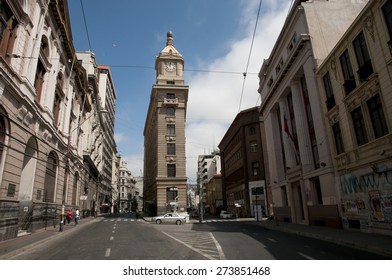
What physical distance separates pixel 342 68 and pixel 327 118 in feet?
14.1

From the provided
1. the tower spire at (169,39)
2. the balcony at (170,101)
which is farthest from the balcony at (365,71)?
the tower spire at (169,39)

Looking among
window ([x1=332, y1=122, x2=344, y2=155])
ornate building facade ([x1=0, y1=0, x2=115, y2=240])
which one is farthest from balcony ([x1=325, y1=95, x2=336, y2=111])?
ornate building facade ([x1=0, y1=0, x2=115, y2=240])

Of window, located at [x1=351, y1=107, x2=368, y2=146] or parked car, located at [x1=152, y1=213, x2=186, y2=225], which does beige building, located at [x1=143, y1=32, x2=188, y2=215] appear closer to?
parked car, located at [x1=152, y1=213, x2=186, y2=225]

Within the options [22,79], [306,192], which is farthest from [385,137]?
[22,79]

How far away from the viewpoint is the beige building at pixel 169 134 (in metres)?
48.8

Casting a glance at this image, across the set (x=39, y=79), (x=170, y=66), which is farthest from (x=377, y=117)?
(x=170, y=66)

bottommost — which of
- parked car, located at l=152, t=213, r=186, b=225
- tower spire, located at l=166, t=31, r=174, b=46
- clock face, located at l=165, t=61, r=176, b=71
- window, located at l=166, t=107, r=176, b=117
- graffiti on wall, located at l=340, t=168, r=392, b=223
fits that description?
parked car, located at l=152, t=213, r=186, b=225

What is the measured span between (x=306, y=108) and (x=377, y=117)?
11308 mm

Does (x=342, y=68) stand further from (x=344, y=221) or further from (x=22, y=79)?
(x=22, y=79)

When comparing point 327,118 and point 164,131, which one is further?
point 164,131

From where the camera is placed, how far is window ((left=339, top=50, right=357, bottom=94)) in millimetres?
19013

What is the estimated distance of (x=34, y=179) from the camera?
20375 mm

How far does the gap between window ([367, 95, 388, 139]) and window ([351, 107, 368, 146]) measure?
3.53 ft

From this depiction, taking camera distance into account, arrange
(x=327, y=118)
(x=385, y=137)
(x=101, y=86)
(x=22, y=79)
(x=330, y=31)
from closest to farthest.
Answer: (x=385, y=137)
(x=22, y=79)
(x=327, y=118)
(x=330, y=31)
(x=101, y=86)
